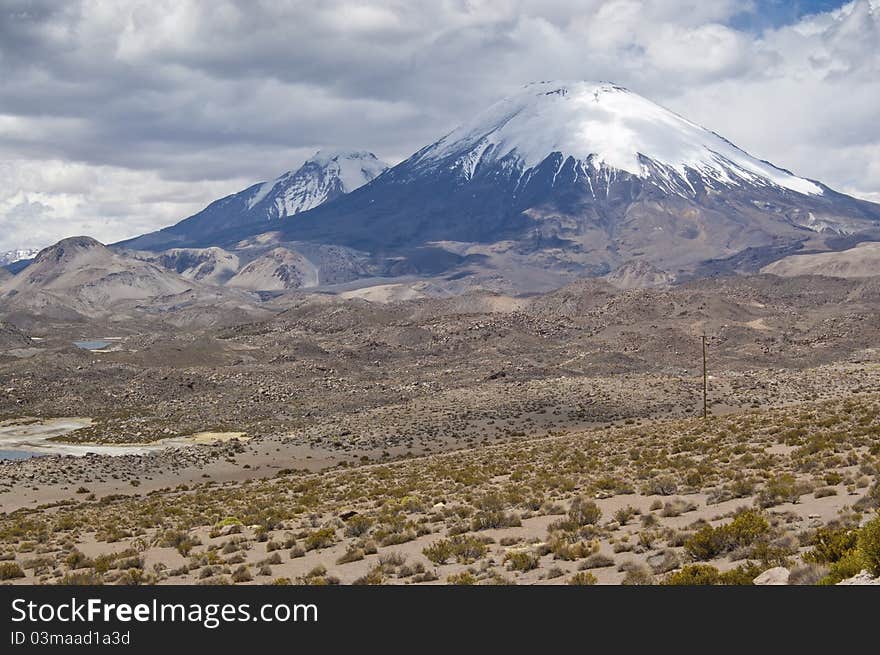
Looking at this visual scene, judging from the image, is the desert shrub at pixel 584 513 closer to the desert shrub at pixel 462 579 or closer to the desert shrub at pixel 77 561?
the desert shrub at pixel 462 579

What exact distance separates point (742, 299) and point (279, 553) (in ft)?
495

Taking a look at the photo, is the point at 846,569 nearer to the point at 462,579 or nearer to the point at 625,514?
the point at 462,579

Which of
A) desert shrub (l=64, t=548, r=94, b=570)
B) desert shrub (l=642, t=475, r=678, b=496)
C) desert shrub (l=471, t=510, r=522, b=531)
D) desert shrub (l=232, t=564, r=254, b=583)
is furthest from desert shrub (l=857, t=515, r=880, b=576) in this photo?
desert shrub (l=64, t=548, r=94, b=570)

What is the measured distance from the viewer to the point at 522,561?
1653 centimetres

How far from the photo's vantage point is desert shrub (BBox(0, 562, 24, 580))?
67.7 ft

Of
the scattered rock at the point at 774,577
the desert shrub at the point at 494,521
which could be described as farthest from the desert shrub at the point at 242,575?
the scattered rock at the point at 774,577

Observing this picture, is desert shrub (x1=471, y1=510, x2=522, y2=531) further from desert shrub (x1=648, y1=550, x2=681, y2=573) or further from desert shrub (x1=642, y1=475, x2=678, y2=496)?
desert shrub (x1=648, y1=550, x2=681, y2=573)

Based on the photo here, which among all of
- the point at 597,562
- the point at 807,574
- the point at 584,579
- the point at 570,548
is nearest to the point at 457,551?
the point at 570,548

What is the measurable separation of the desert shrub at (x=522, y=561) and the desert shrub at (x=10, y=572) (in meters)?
11.8

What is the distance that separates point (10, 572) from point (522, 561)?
12371mm

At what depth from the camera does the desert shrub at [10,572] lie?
A: 2064 centimetres

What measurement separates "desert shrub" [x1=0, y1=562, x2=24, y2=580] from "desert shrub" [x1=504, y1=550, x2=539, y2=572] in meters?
11.8
